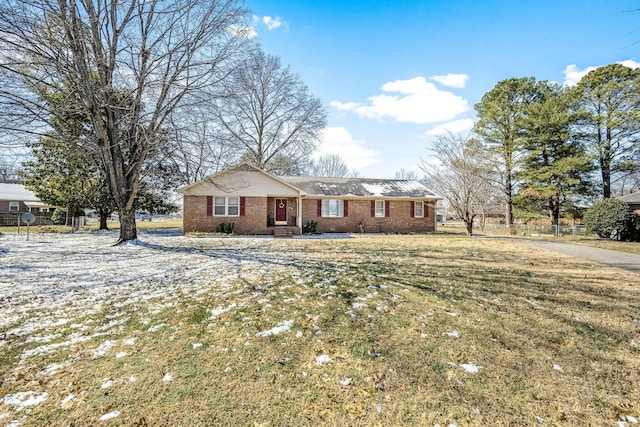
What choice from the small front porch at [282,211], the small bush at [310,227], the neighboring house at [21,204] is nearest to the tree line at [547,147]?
the small bush at [310,227]

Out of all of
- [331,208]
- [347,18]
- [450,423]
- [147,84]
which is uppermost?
[347,18]

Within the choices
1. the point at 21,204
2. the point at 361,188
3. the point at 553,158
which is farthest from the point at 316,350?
the point at 21,204

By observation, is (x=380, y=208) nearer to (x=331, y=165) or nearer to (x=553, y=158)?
(x=553, y=158)

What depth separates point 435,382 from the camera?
2.65 metres

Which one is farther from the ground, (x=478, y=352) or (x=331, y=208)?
(x=331, y=208)

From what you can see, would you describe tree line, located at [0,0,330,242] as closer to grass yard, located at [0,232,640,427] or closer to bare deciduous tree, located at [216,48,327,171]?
grass yard, located at [0,232,640,427]

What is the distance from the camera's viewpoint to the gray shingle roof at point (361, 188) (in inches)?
761

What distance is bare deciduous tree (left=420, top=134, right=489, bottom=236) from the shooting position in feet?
54.6

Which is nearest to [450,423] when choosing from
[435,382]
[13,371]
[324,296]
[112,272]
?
[435,382]

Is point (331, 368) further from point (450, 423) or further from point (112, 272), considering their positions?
point (112, 272)

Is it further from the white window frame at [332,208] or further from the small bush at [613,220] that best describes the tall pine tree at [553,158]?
the white window frame at [332,208]

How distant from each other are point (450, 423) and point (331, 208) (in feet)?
55.6

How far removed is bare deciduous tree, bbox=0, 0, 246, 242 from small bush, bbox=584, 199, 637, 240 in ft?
65.8

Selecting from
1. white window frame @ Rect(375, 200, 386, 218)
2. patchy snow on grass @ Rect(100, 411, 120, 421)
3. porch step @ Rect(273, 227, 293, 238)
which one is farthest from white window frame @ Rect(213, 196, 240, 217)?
patchy snow on grass @ Rect(100, 411, 120, 421)
